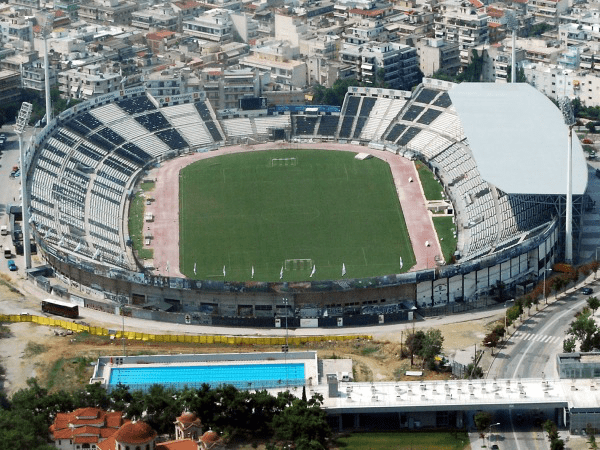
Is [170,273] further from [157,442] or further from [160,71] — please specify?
[160,71]

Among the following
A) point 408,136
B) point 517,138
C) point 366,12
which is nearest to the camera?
point 517,138

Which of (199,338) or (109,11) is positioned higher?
(109,11)

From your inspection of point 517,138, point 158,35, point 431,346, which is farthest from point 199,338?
point 158,35

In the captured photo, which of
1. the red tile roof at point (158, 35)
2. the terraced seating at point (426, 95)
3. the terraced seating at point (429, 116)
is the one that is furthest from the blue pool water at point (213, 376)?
the red tile roof at point (158, 35)

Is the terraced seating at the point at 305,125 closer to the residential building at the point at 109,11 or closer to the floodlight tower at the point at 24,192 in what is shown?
the residential building at the point at 109,11

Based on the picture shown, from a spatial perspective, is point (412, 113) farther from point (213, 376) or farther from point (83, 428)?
point (83, 428)

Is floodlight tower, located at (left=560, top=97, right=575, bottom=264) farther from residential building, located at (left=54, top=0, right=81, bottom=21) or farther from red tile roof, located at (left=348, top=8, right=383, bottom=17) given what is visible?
residential building, located at (left=54, top=0, right=81, bottom=21)

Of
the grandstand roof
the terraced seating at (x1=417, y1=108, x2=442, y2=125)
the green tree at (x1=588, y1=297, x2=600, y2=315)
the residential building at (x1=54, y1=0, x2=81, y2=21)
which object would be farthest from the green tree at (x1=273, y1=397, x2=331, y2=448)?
the residential building at (x1=54, y1=0, x2=81, y2=21)
